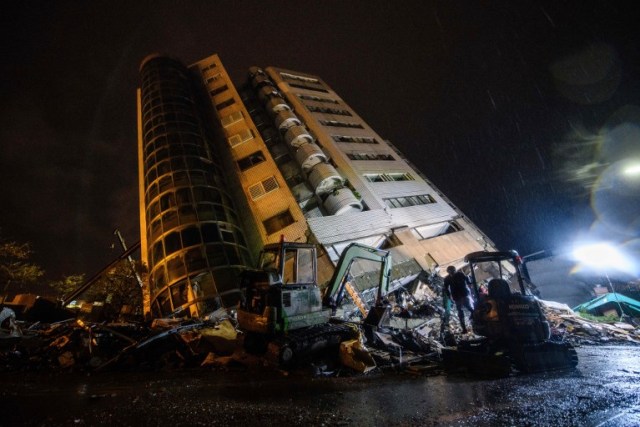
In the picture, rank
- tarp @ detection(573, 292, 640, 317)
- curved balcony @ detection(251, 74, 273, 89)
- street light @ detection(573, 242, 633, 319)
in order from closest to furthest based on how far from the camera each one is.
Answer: tarp @ detection(573, 292, 640, 317) → street light @ detection(573, 242, 633, 319) → curved balcony @ detection(251, 74, 273, 89)

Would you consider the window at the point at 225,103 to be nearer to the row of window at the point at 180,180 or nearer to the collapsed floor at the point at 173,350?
the row of window at the point at 180,180

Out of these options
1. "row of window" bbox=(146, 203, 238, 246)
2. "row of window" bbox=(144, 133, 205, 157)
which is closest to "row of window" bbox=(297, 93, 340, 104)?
"row of window" bbox=(144, 133, 205, 157)

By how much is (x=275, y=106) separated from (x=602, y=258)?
27979mm

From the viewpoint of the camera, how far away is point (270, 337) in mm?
6082

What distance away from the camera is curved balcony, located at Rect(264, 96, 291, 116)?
25.3 m

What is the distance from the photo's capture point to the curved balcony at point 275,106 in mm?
25328

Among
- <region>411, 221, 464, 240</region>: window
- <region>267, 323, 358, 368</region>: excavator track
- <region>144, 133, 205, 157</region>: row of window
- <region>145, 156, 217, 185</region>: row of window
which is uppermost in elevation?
<region>144, 133, 205, 157</region>: row of window

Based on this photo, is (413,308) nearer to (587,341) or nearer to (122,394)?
(587,341)

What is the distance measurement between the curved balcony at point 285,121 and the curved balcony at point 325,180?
22.0 feet

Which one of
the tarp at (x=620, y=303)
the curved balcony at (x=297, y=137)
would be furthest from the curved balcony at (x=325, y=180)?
the tarp at (x=620, y=303)

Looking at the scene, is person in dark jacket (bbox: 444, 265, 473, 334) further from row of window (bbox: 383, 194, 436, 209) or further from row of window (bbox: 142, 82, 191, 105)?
row of window (bbox: 142, 82, 191, 105)

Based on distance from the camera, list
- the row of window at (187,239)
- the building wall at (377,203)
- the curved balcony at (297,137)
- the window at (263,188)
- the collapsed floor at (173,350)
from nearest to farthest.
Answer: the collapsed floor at (173,350), the row of window at (187,239), the building wall at (377,203), the window at (263,188), the curved balcony at (297,137)

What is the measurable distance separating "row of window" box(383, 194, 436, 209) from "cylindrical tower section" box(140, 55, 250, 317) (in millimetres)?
11315

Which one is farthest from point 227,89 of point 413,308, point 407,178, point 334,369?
point 334,369
